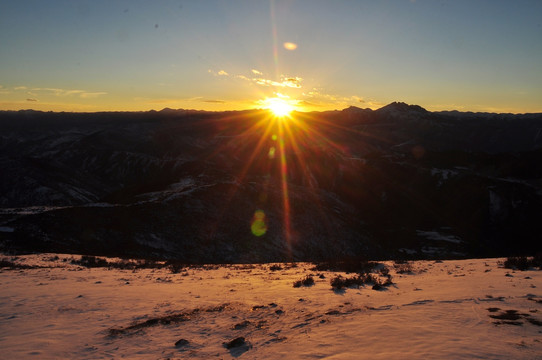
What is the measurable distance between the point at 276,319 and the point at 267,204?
3718 centimetres

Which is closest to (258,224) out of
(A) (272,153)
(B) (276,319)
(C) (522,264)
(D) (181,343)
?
(C) (522,264)

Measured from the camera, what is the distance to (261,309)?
9828mm

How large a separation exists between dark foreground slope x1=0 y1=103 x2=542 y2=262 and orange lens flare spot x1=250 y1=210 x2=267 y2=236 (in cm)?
23

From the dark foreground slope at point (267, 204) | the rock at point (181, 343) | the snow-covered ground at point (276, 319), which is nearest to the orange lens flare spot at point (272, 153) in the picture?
the dark foreground slope at point (267, 204)

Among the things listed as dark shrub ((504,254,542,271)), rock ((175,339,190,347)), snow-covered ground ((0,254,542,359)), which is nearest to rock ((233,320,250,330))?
snow-covered ground ((0,254,542,359))

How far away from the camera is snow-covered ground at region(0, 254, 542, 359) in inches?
257

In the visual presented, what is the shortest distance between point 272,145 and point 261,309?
108 metres

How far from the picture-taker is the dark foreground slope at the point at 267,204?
111 ft

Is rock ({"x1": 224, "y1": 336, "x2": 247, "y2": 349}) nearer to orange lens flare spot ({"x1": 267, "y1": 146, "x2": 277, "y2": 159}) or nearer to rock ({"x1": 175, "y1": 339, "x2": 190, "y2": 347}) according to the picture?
rock ({"x1": 175, "y1": 339, "x2": 190, "y2": 347})

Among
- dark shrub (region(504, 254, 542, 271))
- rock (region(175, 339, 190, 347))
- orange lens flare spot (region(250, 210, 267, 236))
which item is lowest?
orange lens flare spot (region(250, 210, 267, 236))

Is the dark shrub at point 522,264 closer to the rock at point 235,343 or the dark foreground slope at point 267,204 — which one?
the rock at point 235,343

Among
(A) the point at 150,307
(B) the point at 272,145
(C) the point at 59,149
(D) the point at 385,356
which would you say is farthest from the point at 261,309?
(C) the point at 59,149

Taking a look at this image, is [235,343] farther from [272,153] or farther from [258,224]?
[272,153]

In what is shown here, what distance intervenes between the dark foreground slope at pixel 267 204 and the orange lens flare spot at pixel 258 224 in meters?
0.23
